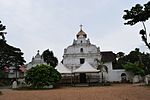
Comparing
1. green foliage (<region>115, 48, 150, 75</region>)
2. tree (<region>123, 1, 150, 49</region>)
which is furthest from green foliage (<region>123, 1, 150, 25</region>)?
green foliage (<region>115, 48, 150, 75</region>)

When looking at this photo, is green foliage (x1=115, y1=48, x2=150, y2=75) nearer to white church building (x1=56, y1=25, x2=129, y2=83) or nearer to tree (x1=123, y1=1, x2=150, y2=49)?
white church building (x1=56, y1=25, x2=129, y2=83)

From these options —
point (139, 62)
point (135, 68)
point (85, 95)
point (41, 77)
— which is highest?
point (139, 62)

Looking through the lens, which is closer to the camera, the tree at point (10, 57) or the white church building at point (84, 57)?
the tree at point (10, 57)

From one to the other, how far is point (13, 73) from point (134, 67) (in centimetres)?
2656

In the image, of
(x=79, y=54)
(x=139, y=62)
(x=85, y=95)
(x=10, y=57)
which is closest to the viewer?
(x=85, y=95)

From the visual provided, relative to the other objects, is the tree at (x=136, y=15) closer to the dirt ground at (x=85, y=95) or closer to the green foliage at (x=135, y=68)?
the dirt ground at (x=85, y=95)

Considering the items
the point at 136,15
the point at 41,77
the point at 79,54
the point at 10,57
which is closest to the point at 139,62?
the point at 79,54

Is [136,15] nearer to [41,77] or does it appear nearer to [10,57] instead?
[41,77]

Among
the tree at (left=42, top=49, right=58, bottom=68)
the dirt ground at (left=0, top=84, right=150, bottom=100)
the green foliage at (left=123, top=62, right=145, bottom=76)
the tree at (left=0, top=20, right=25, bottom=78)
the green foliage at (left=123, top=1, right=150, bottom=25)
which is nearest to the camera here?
the dirt ground at (left=0, top=84, right=150, bottom=100)

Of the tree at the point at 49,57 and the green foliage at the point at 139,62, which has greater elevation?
the tree at the point at 49,57

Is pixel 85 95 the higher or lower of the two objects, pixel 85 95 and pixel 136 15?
the lower

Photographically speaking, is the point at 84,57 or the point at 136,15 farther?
the point at 84,57

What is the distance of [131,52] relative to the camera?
210 feet

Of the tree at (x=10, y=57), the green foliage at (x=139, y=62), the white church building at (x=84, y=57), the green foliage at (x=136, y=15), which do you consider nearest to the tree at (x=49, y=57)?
the green foliage at (x=139, y=62)
